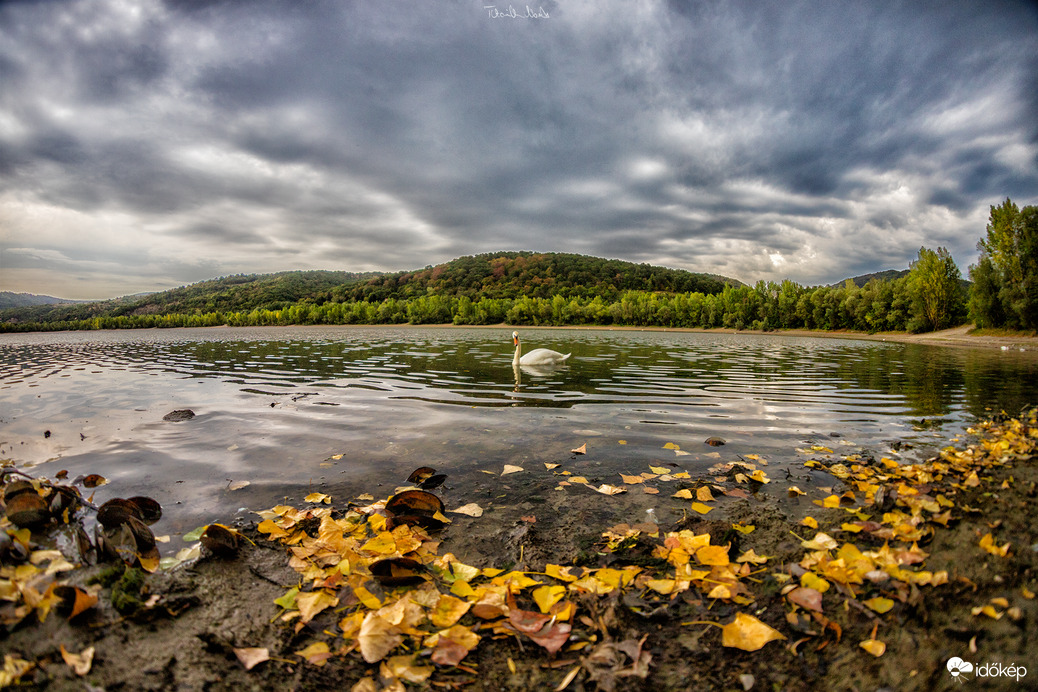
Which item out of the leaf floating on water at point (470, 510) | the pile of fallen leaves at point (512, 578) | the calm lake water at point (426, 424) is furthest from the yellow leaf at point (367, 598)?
the calm lake water at point (426, 424)

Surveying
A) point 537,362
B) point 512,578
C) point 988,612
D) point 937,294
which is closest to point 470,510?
point 512,578

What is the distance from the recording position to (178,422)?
8.84m

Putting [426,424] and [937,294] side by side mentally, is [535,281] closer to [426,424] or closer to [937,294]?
[937,294]

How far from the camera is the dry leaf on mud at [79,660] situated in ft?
6.96

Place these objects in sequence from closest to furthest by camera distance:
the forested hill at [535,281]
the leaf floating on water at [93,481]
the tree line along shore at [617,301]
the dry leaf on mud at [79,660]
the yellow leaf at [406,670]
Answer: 1. the dry leaf on mud at [79,660]
2. the yellow leaf at [406,670]
3. the leaf floating on water at [93,481]
4. the tree line along shore at [617,301]
5. the forested hill at [535,281]

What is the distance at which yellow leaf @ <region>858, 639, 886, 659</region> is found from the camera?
86.7 inches

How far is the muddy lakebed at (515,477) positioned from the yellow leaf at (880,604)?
0.42ft

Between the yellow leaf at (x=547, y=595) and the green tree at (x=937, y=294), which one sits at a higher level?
the green tree at (x=937, y=294)

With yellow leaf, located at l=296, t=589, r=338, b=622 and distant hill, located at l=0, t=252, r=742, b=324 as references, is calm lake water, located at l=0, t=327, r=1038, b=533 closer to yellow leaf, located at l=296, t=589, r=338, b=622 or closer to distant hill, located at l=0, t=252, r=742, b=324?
yellow leaf, located at l=296, t=589, r=338, b=622

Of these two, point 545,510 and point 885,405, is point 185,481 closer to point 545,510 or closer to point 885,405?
point 545,510

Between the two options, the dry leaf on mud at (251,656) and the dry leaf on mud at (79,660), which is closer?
the dry leaf on mud at (79,660)

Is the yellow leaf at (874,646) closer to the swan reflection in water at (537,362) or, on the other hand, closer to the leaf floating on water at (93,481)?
the leaf floating on water at (93,481)

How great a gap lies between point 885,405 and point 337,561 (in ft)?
40.1

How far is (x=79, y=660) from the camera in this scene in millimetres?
2172
